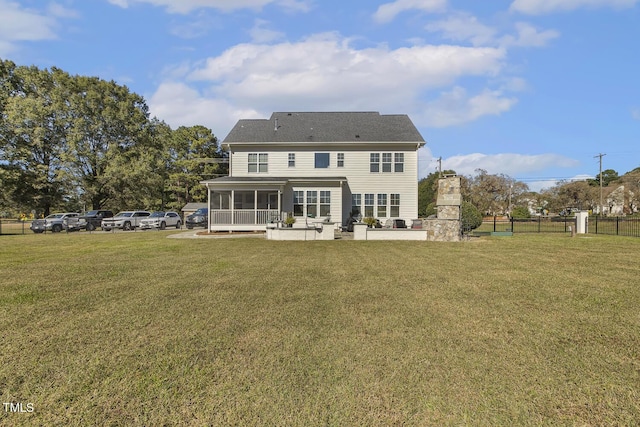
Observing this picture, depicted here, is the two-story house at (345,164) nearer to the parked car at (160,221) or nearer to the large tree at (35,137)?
the parked car at (160,221)

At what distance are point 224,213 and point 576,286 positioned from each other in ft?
57.8

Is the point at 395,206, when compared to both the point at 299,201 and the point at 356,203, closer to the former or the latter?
the point at 356,203

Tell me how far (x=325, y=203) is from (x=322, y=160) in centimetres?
343

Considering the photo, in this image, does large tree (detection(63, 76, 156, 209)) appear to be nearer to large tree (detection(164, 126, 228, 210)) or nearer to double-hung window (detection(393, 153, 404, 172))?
large tree (detection(164, 126, 228, 210))

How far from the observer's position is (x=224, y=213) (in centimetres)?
2111

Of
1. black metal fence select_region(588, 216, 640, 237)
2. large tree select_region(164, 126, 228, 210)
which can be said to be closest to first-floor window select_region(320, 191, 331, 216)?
black metal fence select_region(588, 216, 640, 237)

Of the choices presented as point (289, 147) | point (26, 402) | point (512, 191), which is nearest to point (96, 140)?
point (289, 147)

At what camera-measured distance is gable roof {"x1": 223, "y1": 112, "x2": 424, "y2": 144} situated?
2483 cm

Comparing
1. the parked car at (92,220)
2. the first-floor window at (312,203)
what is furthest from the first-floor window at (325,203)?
the parked car at (92,220)

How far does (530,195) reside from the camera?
2249 inches

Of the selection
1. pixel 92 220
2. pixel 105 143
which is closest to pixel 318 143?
pixel 92 220

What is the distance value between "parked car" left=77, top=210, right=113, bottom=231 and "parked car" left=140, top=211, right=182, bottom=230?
11.8 ft

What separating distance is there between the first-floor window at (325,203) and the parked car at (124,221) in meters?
15.1

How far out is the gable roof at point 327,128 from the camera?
2483 cm
